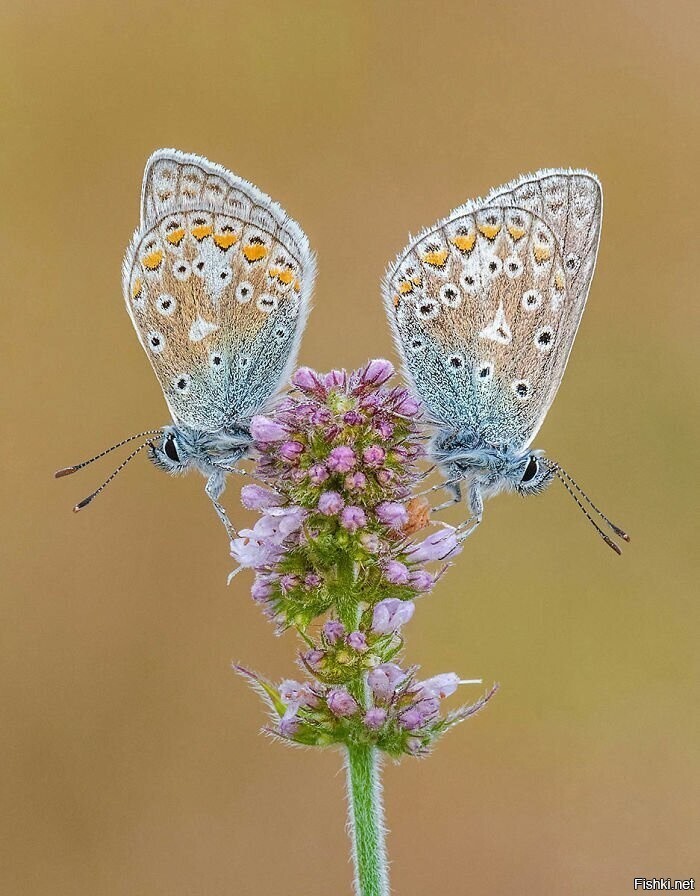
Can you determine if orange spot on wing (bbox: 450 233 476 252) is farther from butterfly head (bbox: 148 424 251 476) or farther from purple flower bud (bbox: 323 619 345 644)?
purple flower bud (bbox: 323 619 345 644)

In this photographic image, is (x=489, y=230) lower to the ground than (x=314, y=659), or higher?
higher

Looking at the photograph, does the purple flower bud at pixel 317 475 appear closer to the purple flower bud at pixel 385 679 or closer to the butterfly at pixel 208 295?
the purple flower bud at pixel 385 679

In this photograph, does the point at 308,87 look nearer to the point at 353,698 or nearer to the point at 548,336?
the point at 548,336

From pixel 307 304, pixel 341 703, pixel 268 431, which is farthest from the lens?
pixel 307 304

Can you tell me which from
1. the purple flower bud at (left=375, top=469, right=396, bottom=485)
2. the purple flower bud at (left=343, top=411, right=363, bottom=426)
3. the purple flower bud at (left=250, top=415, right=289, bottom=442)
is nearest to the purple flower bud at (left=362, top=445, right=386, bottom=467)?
the purple flower bud at (left=375, top=469, right=396, bottom=485)

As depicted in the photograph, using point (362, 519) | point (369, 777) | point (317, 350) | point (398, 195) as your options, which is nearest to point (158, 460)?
point (362, 519)

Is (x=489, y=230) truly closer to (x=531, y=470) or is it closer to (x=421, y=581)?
(x=531, y=470)

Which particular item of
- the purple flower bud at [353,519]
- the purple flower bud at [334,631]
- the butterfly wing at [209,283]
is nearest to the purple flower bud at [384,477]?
the purple flower bud at [353,519]

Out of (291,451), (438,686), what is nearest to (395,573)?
(438,686)
